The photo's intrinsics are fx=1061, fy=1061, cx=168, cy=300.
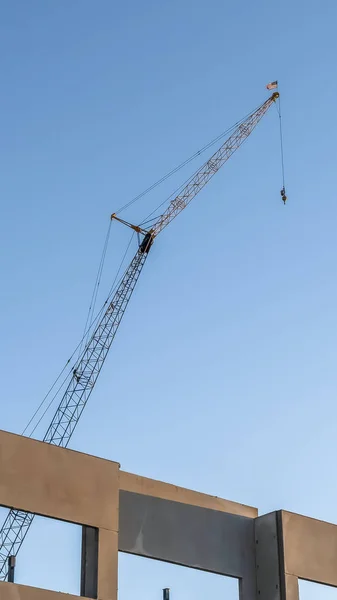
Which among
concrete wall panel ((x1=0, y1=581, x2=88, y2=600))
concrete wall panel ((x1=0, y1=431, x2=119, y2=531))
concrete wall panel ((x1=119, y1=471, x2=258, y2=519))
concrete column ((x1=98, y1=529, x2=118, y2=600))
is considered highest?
concrete wall panel ((x1=119, y1=471, x2=258, y2=519))

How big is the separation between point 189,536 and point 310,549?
3.37m

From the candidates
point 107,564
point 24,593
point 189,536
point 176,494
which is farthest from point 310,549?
point 24,593

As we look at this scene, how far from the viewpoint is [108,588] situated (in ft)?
77.5

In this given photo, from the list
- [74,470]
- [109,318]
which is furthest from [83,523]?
[109,318]

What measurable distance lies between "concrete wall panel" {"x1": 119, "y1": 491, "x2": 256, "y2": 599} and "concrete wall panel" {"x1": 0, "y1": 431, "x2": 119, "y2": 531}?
1.78 m

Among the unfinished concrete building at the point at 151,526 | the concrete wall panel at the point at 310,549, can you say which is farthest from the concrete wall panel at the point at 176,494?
the concrete wall panel at the point at 310,549

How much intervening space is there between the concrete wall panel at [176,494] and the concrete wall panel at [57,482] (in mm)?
3073

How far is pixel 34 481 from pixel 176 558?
5.41 m

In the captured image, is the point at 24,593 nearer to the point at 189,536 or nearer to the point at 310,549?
the point at 189,536

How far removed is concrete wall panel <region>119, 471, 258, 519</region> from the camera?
1115 inches

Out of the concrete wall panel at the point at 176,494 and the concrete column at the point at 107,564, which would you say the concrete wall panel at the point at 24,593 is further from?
the concrete wall panel at the point at 176,494

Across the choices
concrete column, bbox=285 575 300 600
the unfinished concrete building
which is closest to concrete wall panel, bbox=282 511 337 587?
the unfinished concrete building

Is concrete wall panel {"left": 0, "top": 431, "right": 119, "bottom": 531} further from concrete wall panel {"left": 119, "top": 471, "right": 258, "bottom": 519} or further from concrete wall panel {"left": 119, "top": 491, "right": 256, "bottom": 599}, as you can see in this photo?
concrete wall panel {"left": 119, "top": 471, "right": 258, "bottom": 519}

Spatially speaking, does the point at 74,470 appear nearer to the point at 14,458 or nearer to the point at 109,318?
the point at 14,458
